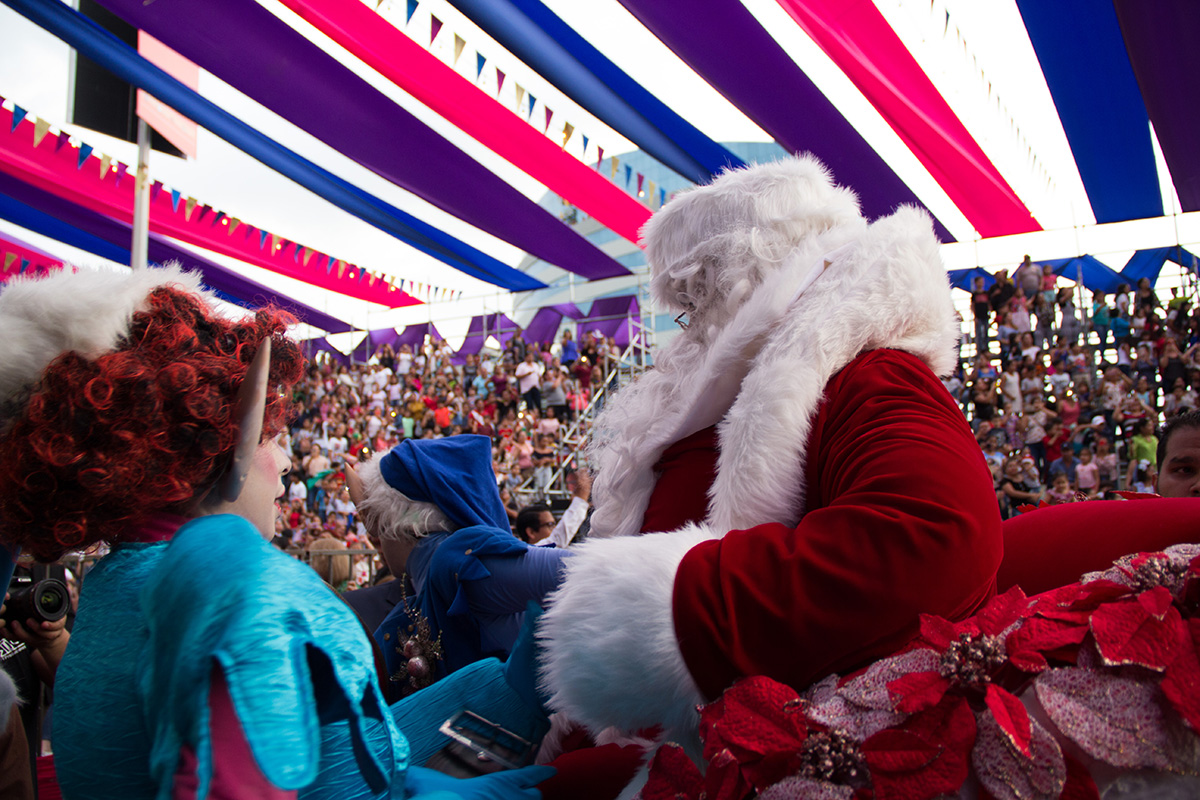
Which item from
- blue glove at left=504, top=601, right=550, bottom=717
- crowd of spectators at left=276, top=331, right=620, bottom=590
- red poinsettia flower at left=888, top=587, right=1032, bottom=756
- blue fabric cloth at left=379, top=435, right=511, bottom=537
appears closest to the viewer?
red poinsettia flower at left=888, top=587, right=1032, bottom=756

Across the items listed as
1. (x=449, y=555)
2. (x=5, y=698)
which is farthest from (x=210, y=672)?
(x=449, y=555)

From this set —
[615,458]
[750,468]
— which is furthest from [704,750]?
[615,458]

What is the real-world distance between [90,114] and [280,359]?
6.82m

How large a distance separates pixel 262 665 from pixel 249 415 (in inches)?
13.2

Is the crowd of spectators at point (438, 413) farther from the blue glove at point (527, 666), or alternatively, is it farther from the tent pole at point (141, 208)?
the blue glove at point (527, 666)

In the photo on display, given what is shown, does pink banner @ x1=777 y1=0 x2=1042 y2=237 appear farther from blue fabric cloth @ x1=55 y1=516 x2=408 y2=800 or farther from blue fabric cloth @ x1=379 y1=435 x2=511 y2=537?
blue fabric cloth @ x1=55 y1=516 x2=408 y2=800

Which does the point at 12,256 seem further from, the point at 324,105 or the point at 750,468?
the point at 750,468

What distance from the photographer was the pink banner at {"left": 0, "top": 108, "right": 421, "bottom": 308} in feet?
25.8

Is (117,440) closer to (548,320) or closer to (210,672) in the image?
(210,672)

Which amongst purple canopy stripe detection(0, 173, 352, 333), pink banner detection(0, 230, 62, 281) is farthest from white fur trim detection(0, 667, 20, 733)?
pink banner detection(0, 230, 62, 281)

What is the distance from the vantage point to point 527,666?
4.19 feet

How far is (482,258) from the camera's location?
1212cm

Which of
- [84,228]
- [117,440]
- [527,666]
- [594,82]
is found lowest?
[527,666]

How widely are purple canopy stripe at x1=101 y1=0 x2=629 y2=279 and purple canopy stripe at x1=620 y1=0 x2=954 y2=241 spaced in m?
3.03
